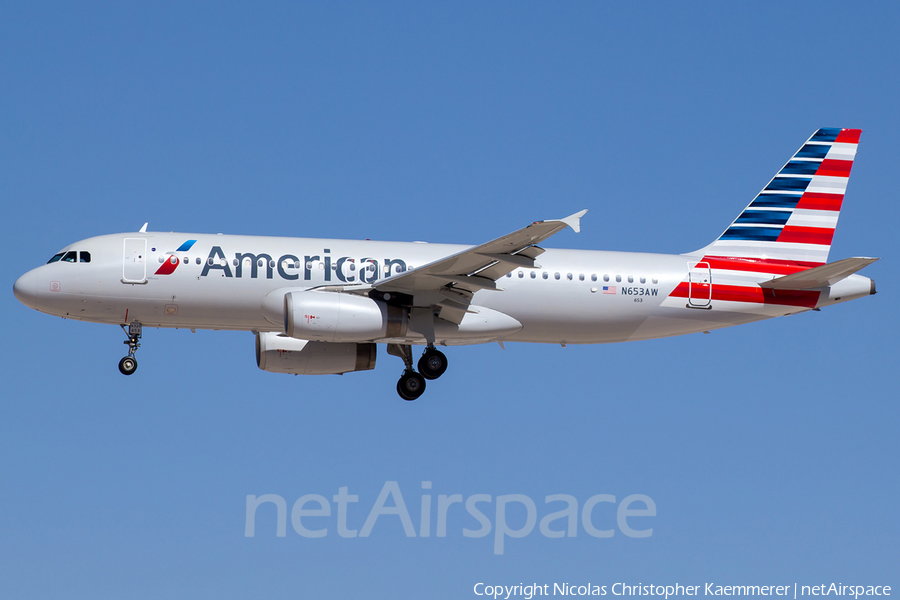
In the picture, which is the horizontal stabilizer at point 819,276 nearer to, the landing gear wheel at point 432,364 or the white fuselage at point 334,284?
the white fuselage at point 334,284

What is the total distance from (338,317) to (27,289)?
28.7 ft

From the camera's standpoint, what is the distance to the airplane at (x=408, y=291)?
28.4 metres

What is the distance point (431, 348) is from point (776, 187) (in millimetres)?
12841

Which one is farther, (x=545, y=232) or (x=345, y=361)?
(x=345, y=361)

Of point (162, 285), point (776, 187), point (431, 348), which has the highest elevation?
point (776, 187)

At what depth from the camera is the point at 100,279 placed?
1141 inches

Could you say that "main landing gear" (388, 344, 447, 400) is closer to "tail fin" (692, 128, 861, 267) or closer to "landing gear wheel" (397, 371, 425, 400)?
"landing gear wheel" (397, 371, 425, 400)

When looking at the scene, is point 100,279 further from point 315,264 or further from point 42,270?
point 315,264

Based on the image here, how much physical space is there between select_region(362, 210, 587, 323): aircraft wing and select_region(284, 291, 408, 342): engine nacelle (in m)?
0.73

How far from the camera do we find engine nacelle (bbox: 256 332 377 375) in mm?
31719

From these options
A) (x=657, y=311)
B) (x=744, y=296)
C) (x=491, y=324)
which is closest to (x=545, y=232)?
(x=491, y=324)

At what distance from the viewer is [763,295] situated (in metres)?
31.7

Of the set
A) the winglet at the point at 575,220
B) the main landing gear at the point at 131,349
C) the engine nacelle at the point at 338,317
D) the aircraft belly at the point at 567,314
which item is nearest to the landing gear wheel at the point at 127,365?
the main landing gear at the point at 131,349

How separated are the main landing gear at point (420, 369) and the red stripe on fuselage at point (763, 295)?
26.9ft
